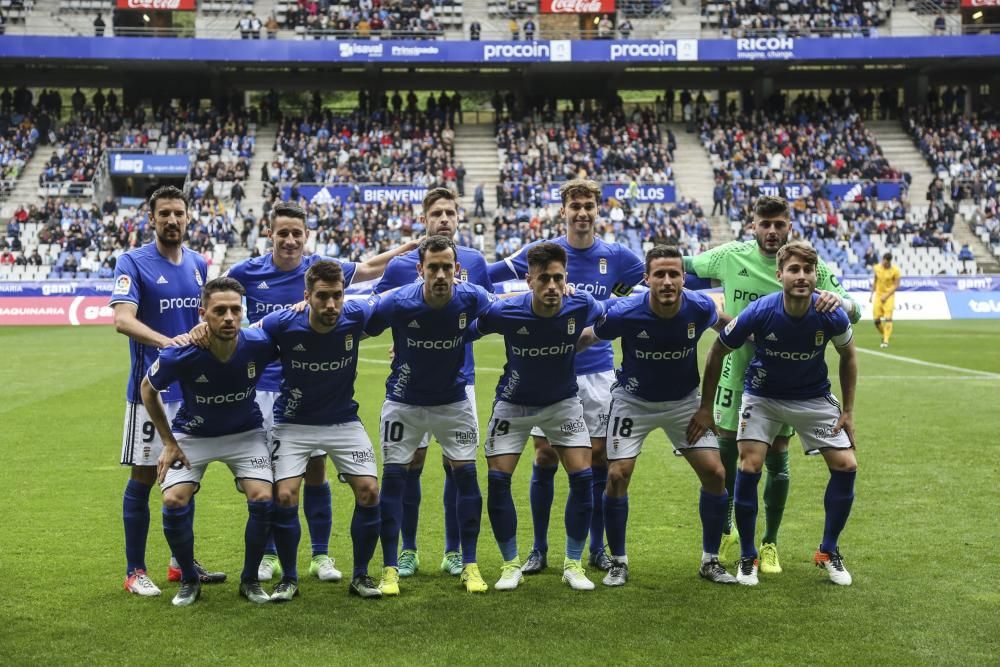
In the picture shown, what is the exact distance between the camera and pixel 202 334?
6309 millimetres

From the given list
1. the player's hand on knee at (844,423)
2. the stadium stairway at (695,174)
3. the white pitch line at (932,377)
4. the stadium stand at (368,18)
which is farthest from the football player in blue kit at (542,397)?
the stadium stand at (368,18)

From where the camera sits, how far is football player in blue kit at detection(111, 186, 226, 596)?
6.84 meters

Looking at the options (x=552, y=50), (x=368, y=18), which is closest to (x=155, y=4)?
(x=368, y=18)

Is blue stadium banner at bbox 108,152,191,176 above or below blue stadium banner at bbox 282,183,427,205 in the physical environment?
above

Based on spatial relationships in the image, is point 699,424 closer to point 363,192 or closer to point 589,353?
point 589,353

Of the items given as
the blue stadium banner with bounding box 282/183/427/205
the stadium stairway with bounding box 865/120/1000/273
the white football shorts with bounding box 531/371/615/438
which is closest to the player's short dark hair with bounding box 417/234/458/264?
the white football shorts with bounding box 531/371/615/438

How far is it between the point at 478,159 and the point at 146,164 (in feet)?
43.4

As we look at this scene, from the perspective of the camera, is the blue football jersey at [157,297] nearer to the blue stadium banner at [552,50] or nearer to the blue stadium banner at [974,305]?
the blue stadium banner at [974,305]

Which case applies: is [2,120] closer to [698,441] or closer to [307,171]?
[307,171]

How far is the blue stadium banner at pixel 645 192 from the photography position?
135 feet

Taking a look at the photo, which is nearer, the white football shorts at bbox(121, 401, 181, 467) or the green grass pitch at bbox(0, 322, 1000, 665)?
the green grass pitch at bbox(0, 322, 1000, 665)

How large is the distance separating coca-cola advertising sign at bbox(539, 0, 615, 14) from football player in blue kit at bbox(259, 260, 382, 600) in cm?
4259

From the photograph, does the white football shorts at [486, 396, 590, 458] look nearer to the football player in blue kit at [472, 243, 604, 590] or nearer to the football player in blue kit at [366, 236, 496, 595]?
the football player in blue kit at [472, 243, 604, 590]

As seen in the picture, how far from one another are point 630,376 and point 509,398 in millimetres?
815
